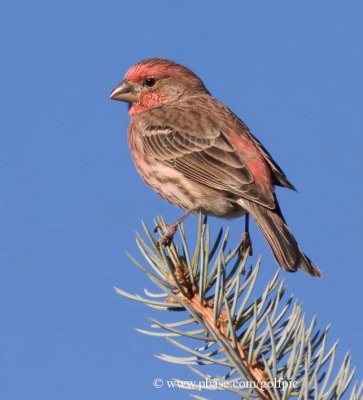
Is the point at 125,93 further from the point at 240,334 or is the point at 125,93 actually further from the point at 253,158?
the point at 240,334

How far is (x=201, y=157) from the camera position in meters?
5.40

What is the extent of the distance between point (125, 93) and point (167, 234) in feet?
9.24

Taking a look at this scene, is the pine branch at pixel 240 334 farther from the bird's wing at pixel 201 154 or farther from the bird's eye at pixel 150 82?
the bird's eye at pixel 150 82

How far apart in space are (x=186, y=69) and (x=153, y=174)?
149cm

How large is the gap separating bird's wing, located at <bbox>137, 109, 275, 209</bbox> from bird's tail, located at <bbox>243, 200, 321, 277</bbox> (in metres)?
0.07

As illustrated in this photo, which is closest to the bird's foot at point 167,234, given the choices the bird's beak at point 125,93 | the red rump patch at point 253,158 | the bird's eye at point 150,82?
the red rump patch at point 253,158

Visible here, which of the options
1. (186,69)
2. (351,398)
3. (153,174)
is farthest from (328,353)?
(186,69)

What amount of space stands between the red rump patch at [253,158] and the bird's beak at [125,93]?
125 cm

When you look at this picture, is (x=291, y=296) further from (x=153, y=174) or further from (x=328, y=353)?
(x=153, y=174)

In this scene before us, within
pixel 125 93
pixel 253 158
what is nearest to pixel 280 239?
pixel 253 158

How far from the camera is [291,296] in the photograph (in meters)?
2.91

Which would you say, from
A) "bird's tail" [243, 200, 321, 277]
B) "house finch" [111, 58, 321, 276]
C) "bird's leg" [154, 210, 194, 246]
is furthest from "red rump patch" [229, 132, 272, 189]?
"bird's leg" [154, 210, 194, 246]

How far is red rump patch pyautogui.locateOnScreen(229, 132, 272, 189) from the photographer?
16.7 ft

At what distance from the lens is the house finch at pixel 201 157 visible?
483cm
